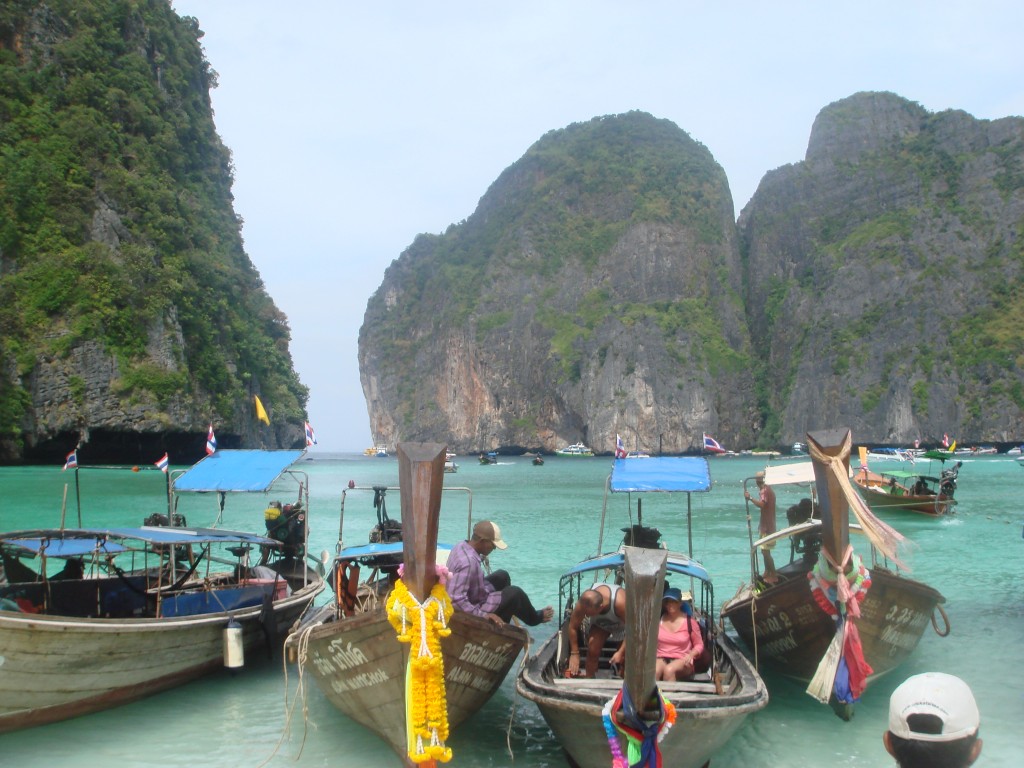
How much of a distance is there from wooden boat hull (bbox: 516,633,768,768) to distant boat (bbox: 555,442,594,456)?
89140mm

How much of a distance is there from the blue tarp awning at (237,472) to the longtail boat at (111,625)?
0.15 metres

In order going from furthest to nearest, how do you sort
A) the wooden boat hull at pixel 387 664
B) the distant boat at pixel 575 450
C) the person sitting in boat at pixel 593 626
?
the distant boat at pixel 575 450 < the person sitting in boat at pixel 593 626 < the wooden boat hull at pixel 387 664

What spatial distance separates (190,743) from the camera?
7098mm

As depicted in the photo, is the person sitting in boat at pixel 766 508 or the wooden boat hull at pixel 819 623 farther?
the person sitting in boat at pixel 766 508

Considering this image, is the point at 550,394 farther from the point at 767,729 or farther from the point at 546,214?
the point at 767,729

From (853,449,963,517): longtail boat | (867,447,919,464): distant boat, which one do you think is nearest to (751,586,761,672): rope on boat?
(853,449,963,517): longtail boat

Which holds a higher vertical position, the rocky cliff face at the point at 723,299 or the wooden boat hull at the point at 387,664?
the rocky cliff face at the point at 723,299

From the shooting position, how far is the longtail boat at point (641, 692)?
13.9ft

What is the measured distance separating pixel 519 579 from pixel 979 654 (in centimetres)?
788

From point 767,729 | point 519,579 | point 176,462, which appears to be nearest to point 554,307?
point 176,462

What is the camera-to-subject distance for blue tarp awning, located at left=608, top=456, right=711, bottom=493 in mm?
9547

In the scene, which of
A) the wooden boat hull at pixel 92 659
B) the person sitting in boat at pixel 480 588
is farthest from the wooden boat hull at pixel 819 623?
the wooden boat hull at pixel 92 659

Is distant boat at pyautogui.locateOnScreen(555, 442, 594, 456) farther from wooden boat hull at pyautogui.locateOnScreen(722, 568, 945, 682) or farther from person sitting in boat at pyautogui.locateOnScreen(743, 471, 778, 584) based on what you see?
wooden boat hull at pyautogui.locateOnScreen(722, 568, 945, 682)

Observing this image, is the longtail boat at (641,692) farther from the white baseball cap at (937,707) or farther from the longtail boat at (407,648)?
the white baseball cap at (937,707)
